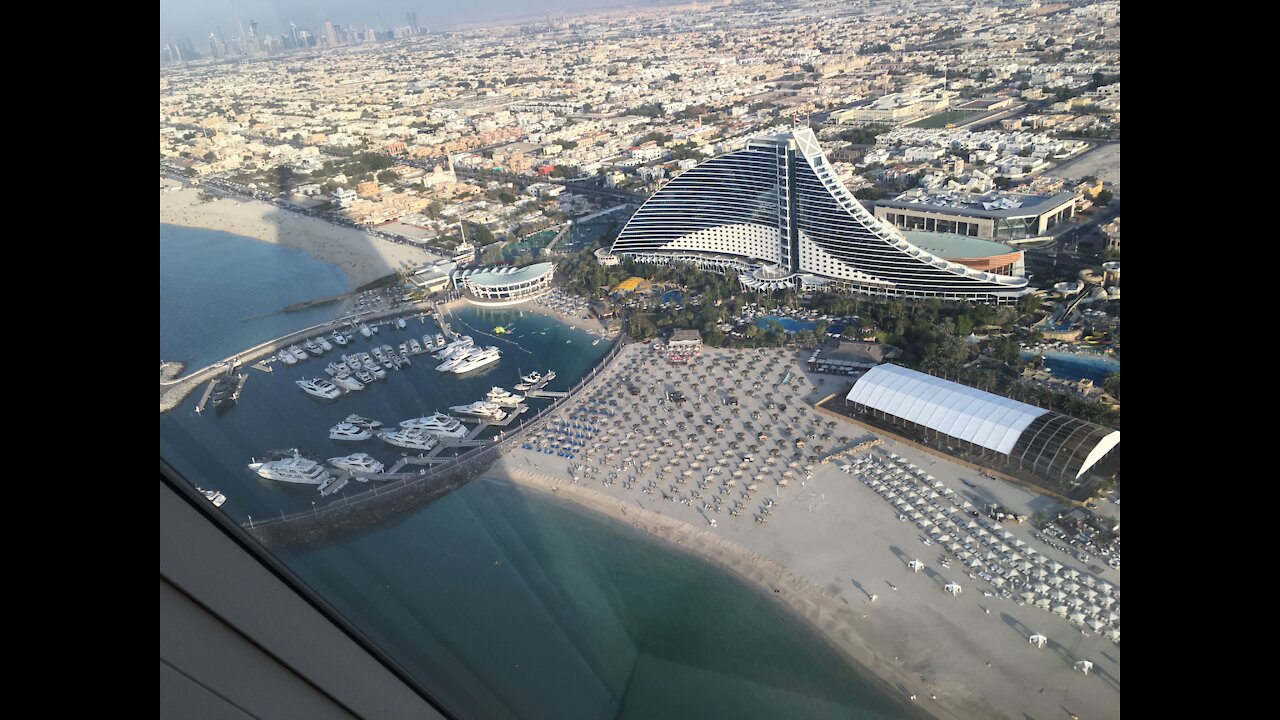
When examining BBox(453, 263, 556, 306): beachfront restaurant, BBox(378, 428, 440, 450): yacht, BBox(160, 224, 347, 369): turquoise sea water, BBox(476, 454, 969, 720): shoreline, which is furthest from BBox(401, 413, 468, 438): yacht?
BBox(453, 263, 556, 306): beachfront restaurant

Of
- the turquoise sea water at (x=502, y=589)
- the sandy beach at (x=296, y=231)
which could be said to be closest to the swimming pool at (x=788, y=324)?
the turquoise sea water at (x=502, y=589)

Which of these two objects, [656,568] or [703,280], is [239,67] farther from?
[703,280]

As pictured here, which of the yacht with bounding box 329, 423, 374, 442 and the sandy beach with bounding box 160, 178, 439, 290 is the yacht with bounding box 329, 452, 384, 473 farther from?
the sandy beach with bounding box 160, 178, 439, 290

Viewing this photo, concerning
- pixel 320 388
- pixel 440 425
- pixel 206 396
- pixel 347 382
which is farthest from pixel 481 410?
pixel 206 396

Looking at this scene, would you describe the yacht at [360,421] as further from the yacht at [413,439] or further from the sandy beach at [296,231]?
the sandy beach at [296,231]
